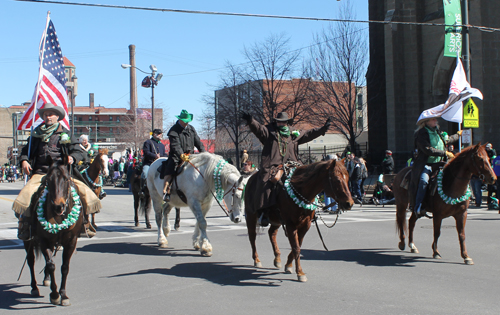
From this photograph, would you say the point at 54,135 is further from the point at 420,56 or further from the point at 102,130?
the point at 102,130

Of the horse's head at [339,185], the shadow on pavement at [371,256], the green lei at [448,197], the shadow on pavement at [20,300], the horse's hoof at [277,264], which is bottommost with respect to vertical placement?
the shadow on pavement at [20,300]

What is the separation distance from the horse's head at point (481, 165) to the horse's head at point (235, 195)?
3.87m

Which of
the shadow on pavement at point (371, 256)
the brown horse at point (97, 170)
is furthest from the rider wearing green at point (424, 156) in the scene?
the brown horse at point (97, 170)

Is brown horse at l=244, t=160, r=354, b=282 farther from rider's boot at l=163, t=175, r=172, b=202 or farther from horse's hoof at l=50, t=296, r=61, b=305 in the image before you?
horse's hoof at l=50, t=296, r=61, b=305

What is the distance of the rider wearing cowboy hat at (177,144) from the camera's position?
10.0 meters

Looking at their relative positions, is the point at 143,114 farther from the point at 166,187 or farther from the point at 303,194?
the point at 303,194

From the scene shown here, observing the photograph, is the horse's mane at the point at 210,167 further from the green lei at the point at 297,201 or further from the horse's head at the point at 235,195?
the green lei at the point at 297,201

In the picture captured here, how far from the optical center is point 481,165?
28.0ft

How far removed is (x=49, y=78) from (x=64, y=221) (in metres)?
3.57

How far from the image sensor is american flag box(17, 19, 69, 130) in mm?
8789

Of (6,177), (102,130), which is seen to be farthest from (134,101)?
(102,130)

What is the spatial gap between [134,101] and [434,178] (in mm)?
76833

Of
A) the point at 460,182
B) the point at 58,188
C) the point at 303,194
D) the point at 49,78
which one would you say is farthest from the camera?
the point at 49,78

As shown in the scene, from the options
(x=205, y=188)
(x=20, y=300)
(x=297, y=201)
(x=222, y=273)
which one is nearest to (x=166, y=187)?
(x=205, y=188)
